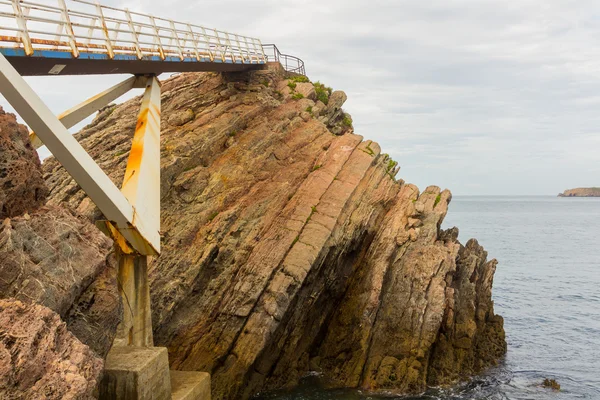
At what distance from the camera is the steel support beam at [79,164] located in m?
14.0

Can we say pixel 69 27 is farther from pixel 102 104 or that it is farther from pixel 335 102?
pixel 335 102

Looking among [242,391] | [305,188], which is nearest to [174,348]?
[242,391]

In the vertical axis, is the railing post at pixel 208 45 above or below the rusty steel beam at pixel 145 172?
above

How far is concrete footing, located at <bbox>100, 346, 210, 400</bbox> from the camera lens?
45.9 feet

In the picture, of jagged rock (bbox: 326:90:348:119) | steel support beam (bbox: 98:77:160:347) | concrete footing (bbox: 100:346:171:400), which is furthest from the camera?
jagged rock (bbox: 326:90:348:119)

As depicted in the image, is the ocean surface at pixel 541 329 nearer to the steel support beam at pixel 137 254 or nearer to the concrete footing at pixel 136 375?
the steel support beam at pixel 137 254

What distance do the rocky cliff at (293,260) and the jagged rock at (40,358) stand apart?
38.0 feet

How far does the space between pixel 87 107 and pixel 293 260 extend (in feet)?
32.1

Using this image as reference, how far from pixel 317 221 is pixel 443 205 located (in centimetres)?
787

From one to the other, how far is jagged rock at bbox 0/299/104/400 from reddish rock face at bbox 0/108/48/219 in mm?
3241

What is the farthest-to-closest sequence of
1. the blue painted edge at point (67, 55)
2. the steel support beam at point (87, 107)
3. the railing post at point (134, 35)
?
the railing post at point (134, 35)
the steel support beam at point (87, 107)
the blue painted edge at point (67, 55)

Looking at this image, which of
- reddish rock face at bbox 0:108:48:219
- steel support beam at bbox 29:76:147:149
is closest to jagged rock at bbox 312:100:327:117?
steel support beam at bbox 29:76:147:149

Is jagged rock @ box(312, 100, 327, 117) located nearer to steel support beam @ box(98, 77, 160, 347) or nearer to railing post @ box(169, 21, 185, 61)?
railing post @ box(169, 21, 185, 61)

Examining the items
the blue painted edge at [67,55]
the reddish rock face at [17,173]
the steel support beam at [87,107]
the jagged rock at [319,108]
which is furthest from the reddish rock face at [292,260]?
the reddish rock face at [17,173]
